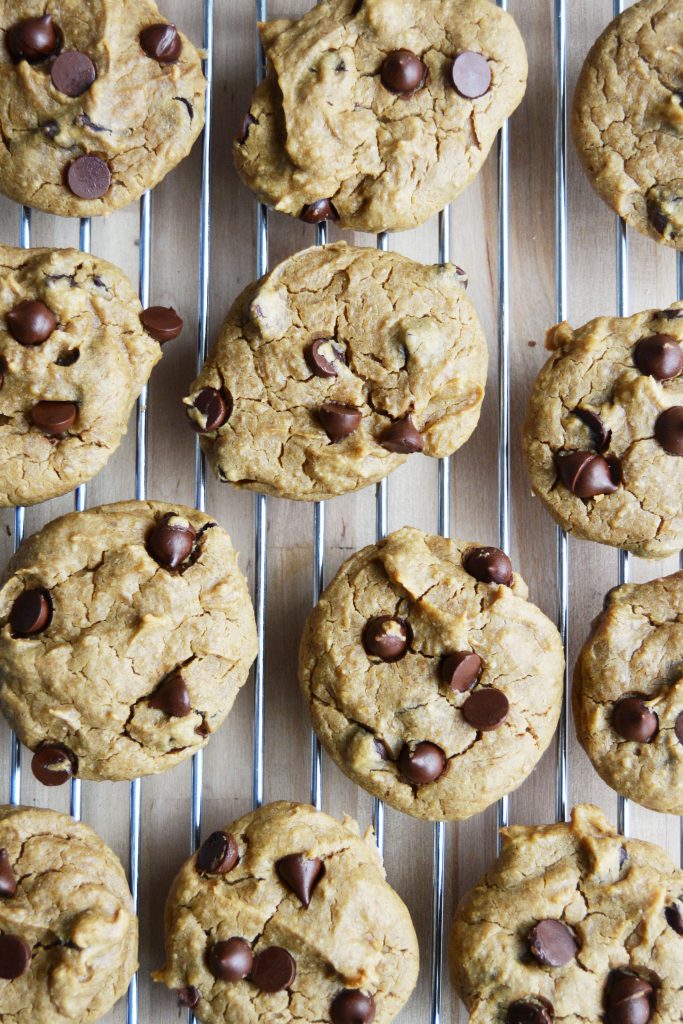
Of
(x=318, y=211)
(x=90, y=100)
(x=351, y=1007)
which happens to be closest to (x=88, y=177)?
(x=90, y=100)

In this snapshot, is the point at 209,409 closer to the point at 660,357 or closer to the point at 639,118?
the point at 660,357

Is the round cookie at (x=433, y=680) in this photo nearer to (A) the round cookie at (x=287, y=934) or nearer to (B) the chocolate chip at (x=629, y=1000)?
(A) the round cookie at (x=287, y=934)

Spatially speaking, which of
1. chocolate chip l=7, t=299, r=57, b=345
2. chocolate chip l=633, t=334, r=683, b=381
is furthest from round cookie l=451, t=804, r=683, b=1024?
chocolate chip l=7, t=299, r=57, b=345

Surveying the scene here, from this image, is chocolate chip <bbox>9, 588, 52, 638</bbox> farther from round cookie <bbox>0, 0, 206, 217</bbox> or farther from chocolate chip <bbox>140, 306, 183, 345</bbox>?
round cookie <bbox>0, 0, 206, 217</bbox>

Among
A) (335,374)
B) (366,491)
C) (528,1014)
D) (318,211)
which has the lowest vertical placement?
(528,1014)

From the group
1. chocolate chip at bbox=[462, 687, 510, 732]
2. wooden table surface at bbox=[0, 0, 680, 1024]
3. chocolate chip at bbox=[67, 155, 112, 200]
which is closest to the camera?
chocolate chip at bbox=[462, 687, 510, 732]

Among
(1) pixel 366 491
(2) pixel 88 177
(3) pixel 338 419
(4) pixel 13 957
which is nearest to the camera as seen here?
(4) pixel 13 957

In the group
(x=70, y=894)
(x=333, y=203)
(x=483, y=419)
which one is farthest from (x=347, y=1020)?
(x=333, y=203)

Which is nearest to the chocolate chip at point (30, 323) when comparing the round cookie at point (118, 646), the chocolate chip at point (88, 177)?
the chocolate chip at point (88, 177)
